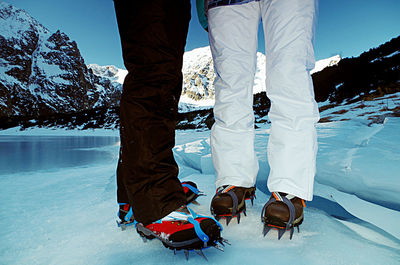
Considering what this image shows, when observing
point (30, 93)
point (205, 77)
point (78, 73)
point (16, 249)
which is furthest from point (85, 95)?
point (16, 249)

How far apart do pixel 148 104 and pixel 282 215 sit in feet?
1.56

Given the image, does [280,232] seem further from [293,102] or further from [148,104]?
[148,104]

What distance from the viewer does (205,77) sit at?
250 ft

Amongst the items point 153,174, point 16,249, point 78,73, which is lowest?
point 16,249

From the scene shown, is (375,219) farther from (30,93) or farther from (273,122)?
(30,93)

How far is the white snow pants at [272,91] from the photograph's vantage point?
0.65 metres

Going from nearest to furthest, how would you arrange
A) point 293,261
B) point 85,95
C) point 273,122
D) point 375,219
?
point 293,261, point 375,219, point 273,122, point 85,95

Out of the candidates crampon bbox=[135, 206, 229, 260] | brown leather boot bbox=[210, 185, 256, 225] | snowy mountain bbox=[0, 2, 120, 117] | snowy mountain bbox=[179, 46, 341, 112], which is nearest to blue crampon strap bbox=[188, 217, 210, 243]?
crampon bbox=[135, 206, 229, 260]

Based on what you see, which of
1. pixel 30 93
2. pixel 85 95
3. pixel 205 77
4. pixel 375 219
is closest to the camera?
pixel 375 219

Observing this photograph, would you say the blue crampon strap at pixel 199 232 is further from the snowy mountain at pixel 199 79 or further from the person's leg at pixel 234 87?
the snowy mountain at pixel 199 79

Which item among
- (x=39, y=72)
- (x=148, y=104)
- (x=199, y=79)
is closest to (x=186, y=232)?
(x=148, y=104)

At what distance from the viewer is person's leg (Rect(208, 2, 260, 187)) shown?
2.71 ft

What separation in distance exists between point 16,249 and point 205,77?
78.4 meters

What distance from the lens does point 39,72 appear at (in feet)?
186
